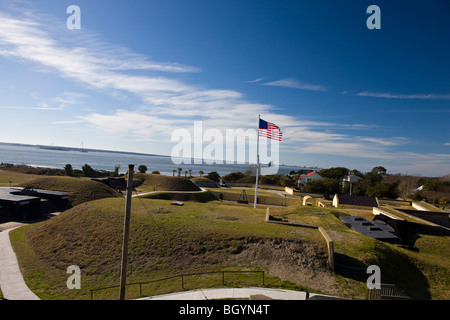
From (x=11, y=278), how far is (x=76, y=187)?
2642 cm

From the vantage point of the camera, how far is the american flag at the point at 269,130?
29087mm

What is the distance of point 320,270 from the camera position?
15.7 meters

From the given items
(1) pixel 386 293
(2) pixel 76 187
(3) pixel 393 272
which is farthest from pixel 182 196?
(1) pixel 386 293

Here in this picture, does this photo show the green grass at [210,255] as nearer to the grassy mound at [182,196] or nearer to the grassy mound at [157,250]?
the grassy mound at [157,250]

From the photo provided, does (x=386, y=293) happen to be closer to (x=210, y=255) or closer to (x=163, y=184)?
(x=210, y=255)

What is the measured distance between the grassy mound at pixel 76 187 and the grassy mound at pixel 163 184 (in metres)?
11.6

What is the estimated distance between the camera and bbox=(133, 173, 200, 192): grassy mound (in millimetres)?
52737

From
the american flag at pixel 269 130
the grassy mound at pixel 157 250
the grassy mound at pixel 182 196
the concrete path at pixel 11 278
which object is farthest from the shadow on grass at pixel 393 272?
the grassy mound at pixel 182 196

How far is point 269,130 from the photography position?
29.2 m

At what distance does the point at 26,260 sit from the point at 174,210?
42.2 ft

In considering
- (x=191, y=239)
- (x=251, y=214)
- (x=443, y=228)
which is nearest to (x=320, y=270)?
(x=191, y=239)

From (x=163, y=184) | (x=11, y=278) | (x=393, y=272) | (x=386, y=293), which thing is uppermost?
(x=163, y=184)
